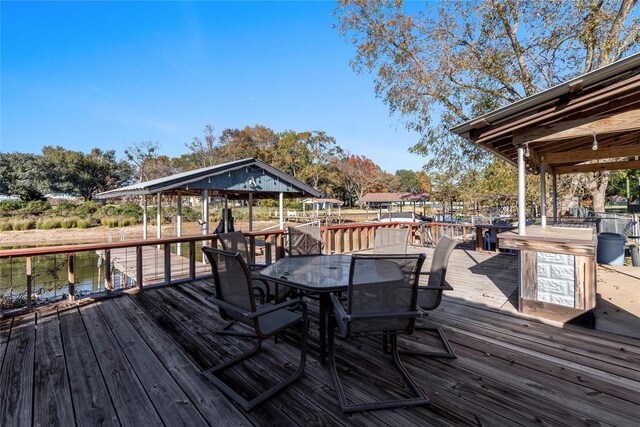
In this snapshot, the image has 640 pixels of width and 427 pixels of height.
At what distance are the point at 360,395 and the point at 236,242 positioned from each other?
2.12m

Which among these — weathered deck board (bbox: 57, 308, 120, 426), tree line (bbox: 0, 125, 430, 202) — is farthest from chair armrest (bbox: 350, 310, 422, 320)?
tree line (bbox: 0, 125, 430, 202)

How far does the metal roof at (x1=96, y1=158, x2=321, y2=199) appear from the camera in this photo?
705 centimetres

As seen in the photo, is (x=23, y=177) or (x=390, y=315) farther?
(x=23, y=177)

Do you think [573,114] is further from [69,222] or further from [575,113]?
[69,222]

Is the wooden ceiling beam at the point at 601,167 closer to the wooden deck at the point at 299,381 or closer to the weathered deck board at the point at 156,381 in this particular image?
the wooden deck at the point at 299,381

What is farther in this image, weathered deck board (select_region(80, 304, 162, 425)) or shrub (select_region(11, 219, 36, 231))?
shrub (select_region(11, 219, 36, 231))

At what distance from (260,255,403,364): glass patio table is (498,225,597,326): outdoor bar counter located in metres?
1.97

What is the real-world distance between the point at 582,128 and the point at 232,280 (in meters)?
3.75

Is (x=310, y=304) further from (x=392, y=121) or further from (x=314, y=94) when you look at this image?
(x=314, y=94)

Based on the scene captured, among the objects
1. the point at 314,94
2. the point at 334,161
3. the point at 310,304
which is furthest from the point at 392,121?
the point at 334,161

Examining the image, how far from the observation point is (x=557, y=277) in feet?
9.81

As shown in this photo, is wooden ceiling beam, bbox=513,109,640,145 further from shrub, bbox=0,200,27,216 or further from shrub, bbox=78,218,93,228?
shrub, bbox=0,200,27,216

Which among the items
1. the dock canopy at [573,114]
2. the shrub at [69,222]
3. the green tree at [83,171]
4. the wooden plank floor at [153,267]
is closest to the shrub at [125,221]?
the shrub at [69,222]

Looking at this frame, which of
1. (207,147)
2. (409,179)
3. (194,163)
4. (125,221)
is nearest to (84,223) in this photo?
(125,221)
